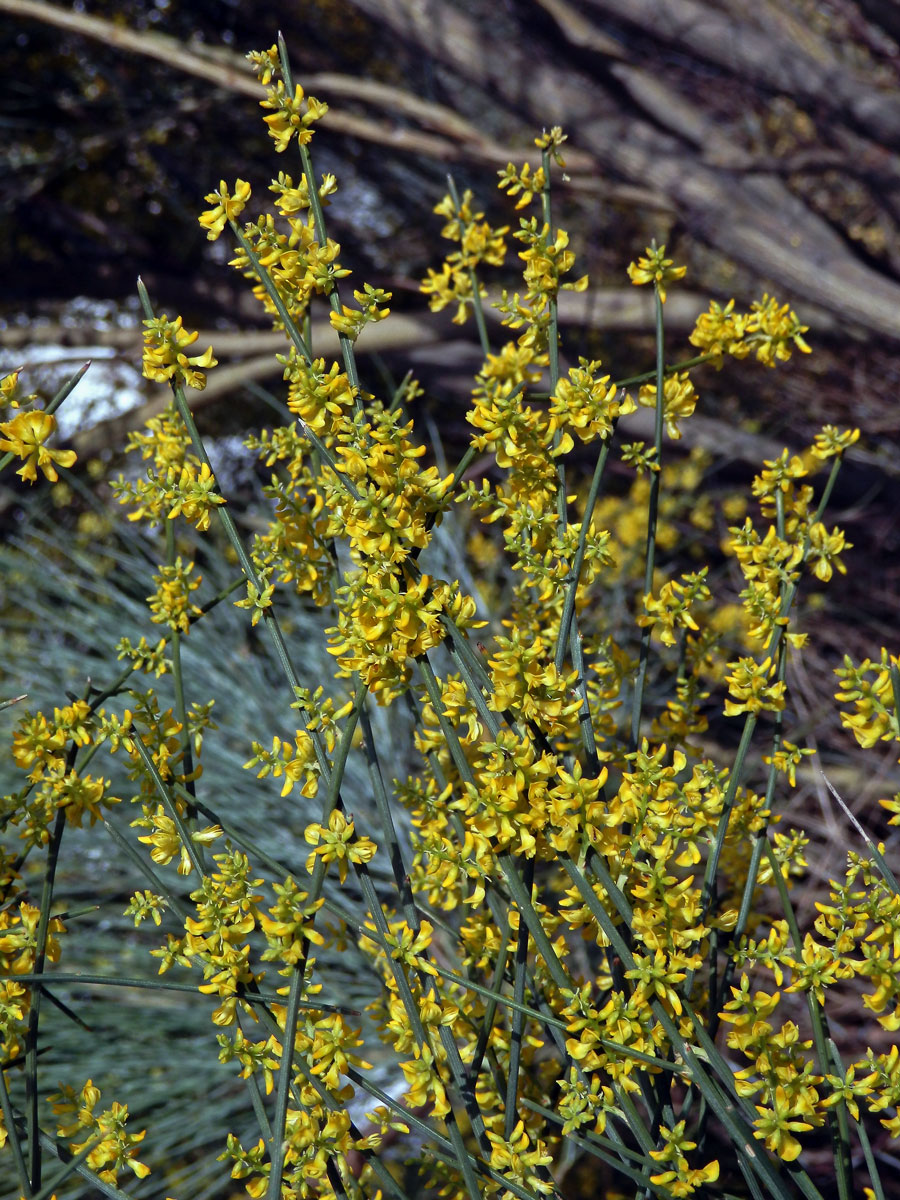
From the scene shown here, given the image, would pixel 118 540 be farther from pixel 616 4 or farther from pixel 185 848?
pixel 185 848

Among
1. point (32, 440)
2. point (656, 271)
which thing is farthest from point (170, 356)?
point (656, 271)

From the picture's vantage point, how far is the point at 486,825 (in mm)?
547

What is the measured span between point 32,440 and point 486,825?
37 centimetres

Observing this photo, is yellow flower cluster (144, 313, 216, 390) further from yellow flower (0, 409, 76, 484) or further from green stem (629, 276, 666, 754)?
green stem (629, 276, 666, 754)

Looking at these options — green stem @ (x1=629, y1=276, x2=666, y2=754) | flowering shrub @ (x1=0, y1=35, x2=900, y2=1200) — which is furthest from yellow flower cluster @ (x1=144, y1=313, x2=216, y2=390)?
green stem @ (x1=629, y1=276, x2=666, y2=754)

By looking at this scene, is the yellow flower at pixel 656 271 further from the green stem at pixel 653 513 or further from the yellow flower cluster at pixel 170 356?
the yellow flower cluster at pixel 170 356

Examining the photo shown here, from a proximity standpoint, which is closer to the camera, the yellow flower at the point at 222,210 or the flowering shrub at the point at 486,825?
the flowering shrub at the point at 486,825

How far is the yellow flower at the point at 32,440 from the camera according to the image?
59cm

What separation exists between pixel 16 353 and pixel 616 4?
185 cm

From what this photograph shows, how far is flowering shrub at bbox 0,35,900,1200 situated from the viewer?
0.55m

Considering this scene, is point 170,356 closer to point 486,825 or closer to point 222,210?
point 222,210

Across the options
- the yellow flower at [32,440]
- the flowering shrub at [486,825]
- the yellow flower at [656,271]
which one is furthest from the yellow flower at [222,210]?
the yellow flower at [656,271]

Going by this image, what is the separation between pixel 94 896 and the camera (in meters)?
1.76

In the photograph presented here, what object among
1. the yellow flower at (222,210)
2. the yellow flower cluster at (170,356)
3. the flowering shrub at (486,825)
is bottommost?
the flowering shrub at (486,825)
